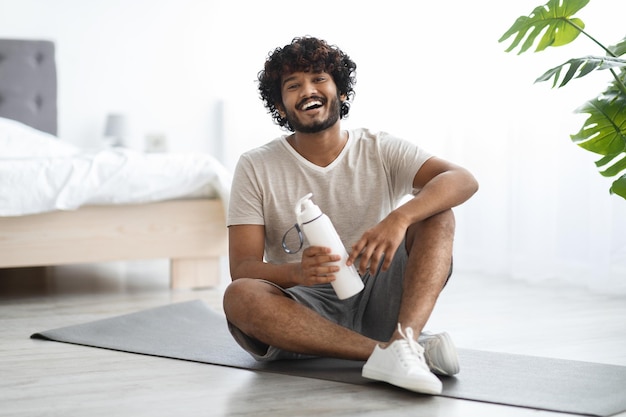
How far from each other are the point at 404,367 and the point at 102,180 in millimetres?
1850

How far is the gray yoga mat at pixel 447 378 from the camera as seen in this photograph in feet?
6.02

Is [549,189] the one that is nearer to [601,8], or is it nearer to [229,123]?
[601,8]

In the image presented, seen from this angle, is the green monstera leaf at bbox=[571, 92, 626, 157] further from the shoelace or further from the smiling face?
the shoelace

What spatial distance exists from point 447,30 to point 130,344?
2.36 meters

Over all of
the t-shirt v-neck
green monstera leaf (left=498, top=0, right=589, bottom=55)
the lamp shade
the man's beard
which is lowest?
the t-shirt v-neck

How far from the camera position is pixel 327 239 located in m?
1.90

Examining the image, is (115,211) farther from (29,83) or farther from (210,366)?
(29,83)

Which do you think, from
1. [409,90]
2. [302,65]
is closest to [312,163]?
[302,65]

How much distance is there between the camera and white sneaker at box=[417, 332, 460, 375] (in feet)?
6.43

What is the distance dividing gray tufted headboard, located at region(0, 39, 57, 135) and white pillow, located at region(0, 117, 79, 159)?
17.4 inches

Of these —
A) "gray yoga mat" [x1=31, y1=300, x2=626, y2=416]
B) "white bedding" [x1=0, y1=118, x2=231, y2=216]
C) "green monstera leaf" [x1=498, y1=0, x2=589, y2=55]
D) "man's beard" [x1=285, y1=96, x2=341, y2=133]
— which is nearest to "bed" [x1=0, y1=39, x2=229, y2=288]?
"white bedding" [x1=0, y1=118, x2=231, y2=216]

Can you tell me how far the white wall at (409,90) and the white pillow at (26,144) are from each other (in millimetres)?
715

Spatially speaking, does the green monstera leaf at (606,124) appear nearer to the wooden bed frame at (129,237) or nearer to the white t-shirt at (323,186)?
the white t-shirt at (323,186)

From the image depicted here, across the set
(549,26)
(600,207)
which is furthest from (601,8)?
(549,26)
